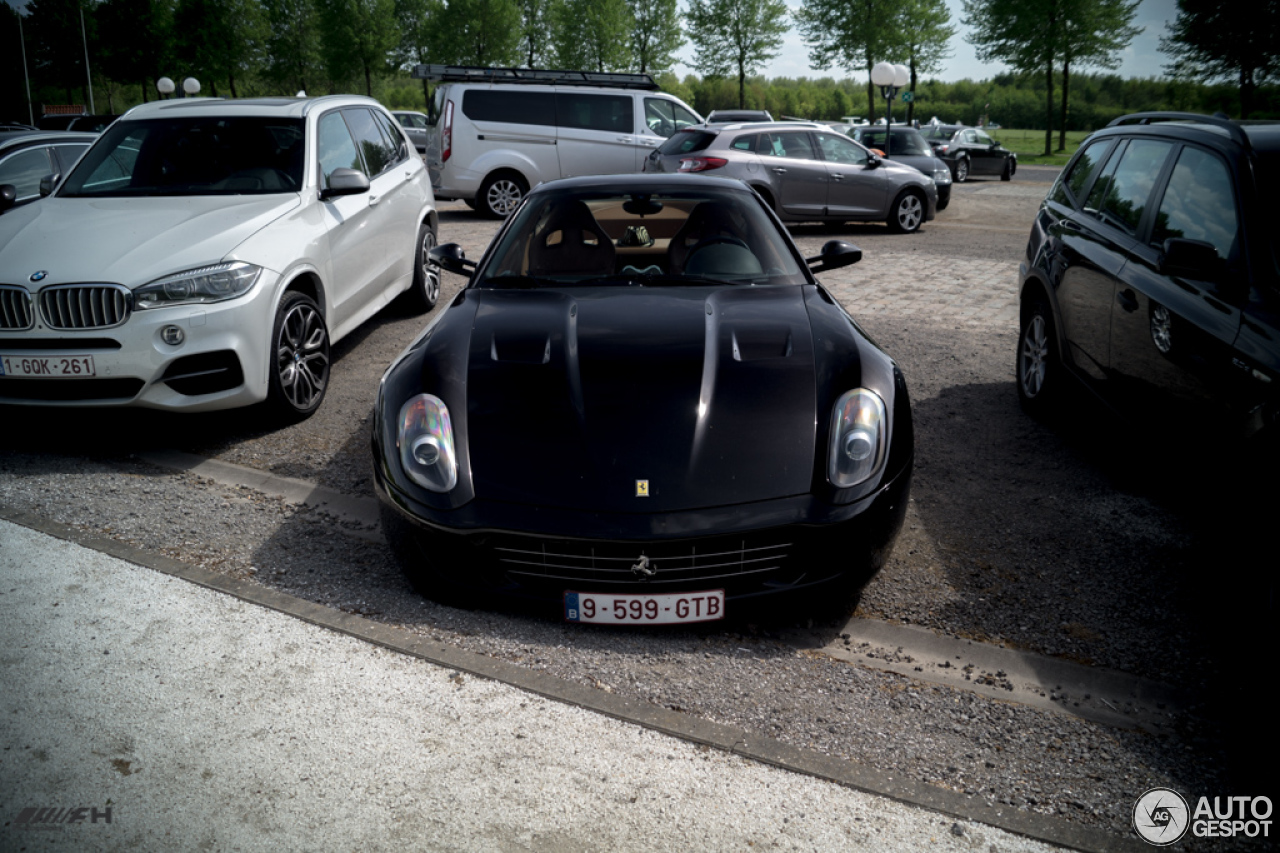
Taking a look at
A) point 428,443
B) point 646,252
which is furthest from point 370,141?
point 428,443

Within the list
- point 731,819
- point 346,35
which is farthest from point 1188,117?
point 346,35

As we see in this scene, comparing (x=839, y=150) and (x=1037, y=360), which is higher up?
(x=839, y=150)

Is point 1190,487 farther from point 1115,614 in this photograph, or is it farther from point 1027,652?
point 1027,652

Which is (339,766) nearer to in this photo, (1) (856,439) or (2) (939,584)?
(1) (856,439)

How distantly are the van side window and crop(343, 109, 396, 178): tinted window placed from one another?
8.98 meters

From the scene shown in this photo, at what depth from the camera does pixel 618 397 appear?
3363mm

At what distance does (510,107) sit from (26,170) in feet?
26.7

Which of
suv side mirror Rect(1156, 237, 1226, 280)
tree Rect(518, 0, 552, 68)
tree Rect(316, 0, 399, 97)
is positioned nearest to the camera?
suv side mirror Rect(1156, 237, 1226, 280)

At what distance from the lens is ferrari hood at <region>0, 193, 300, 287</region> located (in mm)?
4820

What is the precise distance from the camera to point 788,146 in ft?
46.9

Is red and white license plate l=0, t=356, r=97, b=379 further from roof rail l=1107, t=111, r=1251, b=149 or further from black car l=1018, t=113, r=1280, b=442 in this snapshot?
roof rail l=1107, t=111, r=1251, b=149

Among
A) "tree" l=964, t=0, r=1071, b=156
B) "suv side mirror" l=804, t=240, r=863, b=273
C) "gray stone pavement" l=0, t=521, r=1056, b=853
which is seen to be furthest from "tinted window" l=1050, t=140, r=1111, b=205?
"tree" l=964, t=0, r=1071, b=156

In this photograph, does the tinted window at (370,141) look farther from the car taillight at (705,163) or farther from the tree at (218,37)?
the tree at (218,37)

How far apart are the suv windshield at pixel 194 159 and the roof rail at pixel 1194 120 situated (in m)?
4.87
